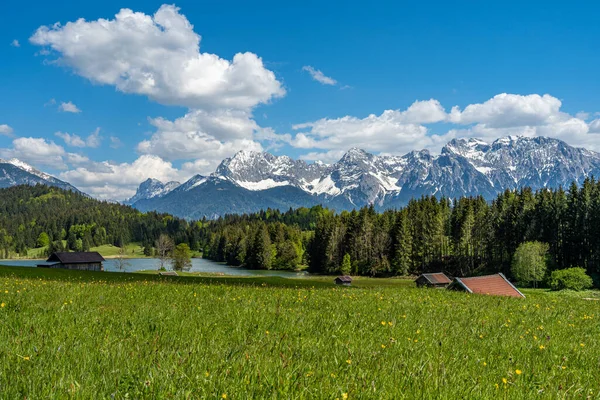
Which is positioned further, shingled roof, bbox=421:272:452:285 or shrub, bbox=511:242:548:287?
shrub, bbox=511:242:548:287

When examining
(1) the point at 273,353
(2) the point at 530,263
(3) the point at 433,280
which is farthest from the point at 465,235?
(1) the point at 273,353

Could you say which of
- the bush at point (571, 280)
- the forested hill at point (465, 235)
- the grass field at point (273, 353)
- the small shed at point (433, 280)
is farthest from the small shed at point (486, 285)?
the forested hill at point (465, 235)

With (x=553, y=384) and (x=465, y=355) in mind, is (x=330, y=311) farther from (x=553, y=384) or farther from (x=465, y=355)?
(x=553, y=384)

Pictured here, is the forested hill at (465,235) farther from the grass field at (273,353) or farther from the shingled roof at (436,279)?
the grass field at (273,353)

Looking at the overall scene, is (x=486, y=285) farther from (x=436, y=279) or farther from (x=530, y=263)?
(x=530, y=263)

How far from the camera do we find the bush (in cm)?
8014

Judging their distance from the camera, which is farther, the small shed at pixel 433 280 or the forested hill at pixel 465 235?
the forested hill at pixel 465 235

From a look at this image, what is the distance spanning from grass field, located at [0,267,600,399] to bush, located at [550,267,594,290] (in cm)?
8214

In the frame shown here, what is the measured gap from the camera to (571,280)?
80438 mm

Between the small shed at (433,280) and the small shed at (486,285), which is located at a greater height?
the small shed at (486,285)

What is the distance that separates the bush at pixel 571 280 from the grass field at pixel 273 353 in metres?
82.1

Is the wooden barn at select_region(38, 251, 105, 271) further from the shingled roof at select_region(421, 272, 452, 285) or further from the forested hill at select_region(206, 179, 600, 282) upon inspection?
the shingled roof at select_region(421, 272, 452, 285)

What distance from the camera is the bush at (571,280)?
80144 millimetres

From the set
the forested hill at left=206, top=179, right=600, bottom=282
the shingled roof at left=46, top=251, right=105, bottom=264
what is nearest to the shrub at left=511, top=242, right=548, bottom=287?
the forested hill at left=206, top=179, right=600, bottom=282
